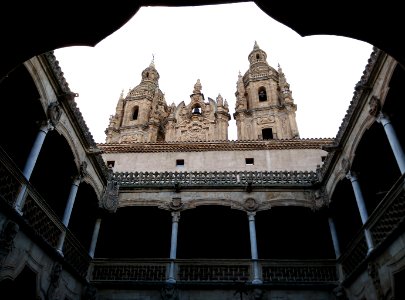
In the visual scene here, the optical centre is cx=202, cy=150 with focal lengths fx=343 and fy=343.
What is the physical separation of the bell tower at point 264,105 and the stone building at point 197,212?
24.2ft

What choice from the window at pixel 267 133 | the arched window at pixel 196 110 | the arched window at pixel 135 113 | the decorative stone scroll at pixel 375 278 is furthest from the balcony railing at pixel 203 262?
the arched window at pixel 135 113

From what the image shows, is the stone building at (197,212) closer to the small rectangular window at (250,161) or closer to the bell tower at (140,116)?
the small rectangular window at (250,161)

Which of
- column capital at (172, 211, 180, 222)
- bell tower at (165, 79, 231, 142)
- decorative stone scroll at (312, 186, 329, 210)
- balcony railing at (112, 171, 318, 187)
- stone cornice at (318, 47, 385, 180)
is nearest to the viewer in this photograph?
stone cornice at (318, 47, 385, 180)

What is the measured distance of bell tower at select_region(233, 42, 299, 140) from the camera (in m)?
29.7

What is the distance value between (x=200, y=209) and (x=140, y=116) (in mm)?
21031

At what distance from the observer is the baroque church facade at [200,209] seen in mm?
10336

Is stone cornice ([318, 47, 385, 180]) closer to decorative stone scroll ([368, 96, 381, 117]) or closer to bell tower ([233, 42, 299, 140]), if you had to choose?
decorative stone scroll ([368, 96, 381, 117])

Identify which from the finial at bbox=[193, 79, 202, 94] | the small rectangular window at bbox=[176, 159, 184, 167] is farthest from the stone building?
the finial at bbox=[193, 79, 202, 94]

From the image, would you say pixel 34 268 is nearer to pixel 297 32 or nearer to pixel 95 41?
pixel 95 41

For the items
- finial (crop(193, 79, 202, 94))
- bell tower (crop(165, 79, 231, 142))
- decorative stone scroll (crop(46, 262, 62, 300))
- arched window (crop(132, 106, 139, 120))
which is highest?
finial (crop(193, 79, 202, 94))

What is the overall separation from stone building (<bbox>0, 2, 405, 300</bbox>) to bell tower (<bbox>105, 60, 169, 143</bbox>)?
504 inches

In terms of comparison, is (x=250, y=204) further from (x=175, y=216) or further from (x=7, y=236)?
(x=7, y=236)

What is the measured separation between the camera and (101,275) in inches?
575

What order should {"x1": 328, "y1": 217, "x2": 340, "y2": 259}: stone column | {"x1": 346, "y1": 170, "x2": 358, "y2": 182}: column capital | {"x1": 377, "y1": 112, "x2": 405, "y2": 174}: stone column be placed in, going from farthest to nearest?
{"x1": 328, "y1": 217, "x2": 340, "y2": 259}: stone column, {"x1": 346, "y1": 170, "x2": 358, "y2": 182}: column capital, {"x1": 377, "y1": 112, "x2": 405, "y2": 174}: stone column
